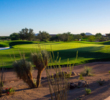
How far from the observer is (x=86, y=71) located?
8.24m

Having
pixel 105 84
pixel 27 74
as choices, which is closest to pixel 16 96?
pixel 27 74

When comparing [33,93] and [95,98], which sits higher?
[95,98]

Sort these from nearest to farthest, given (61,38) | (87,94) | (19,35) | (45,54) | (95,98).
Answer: (95,98) < (87,94) < (45,54) < (61,38) < (19,35)

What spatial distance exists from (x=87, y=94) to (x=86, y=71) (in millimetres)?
3482

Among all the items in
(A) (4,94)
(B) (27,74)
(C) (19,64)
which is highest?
(C) (19,64)

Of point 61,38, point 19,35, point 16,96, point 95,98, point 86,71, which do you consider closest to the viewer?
point 95,98

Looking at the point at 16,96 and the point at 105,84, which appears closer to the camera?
the point at 16,96

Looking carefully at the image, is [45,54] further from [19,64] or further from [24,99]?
[24,99]

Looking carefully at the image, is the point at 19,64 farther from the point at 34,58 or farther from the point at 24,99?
the point at 24,99

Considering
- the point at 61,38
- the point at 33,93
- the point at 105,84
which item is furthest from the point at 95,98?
the point at 61,38

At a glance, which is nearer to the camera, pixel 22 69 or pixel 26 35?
pixel 22 69

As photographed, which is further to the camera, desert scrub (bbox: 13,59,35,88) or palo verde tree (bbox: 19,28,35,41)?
palo verde tree (bbox: 19,28,35,41)

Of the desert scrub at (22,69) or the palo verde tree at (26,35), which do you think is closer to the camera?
the desert scrub at (22,69)

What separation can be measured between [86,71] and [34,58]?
12.0 ft
